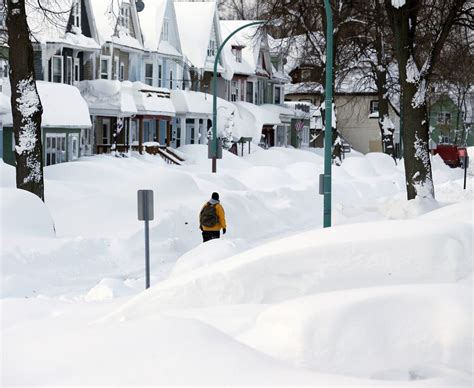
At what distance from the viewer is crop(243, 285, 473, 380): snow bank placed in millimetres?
6785

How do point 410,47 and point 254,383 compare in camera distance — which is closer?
point 254,383

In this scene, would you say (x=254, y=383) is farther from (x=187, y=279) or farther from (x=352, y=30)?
(x=352, y=30)

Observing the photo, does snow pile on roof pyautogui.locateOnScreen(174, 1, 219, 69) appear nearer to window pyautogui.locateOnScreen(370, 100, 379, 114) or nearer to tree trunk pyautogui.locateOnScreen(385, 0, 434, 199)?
window pyautogui.locateOnScreen(370, 100, 379, 114)

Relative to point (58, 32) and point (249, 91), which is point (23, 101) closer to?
point (58, 32)

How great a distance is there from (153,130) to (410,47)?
31621 millimetres

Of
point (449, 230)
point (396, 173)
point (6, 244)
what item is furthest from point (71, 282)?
point (396, 173)

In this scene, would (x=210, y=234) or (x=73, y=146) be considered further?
(x=73, y=146)

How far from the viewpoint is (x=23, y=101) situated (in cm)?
2234

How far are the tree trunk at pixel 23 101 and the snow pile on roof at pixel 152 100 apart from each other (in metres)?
29.0

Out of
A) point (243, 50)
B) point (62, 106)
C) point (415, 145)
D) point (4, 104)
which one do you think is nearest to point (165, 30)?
point (243, 50)

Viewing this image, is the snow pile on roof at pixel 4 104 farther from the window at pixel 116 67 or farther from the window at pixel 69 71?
the window at pixel 116 67

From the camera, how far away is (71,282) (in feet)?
60.5

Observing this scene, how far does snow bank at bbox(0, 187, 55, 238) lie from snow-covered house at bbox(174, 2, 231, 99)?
42.1 metres

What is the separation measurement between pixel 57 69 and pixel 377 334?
1619 inches
